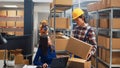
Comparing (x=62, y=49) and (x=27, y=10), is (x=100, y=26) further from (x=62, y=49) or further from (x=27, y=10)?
(x=27, y=10)

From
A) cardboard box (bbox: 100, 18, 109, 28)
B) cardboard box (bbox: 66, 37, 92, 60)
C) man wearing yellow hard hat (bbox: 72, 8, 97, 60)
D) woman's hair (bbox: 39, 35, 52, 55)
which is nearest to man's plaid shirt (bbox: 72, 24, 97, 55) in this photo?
man wearing yellow hard hat (bbox: 72, 8, 97, 60)

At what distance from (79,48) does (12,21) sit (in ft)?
27.7

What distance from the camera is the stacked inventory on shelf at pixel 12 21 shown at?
10.7 meters

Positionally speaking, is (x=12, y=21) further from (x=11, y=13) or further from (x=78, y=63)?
(x=78, y=63)

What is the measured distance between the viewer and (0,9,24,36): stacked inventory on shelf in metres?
10.7

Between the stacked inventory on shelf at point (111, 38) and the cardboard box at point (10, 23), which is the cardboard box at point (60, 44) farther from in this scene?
the cardboard box at point (10, 23)

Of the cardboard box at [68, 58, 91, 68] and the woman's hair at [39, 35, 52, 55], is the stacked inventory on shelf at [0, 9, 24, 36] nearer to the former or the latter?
the woman's hair at [39, 35, 52, 55]

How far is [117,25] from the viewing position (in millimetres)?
4723

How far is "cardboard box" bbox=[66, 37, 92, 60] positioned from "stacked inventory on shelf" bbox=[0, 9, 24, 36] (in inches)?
303

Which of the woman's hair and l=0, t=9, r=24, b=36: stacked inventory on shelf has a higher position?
l=0, t=9, r=24, b=36: stacked inventory on shelf

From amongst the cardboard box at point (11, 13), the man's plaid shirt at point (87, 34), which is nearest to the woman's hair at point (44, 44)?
the man's plaid shirt at point (87, 34)

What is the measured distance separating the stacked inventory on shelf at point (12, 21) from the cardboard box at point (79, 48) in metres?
7.70

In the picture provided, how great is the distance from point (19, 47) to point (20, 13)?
5588 mm

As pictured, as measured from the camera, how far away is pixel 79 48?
2.96 m
